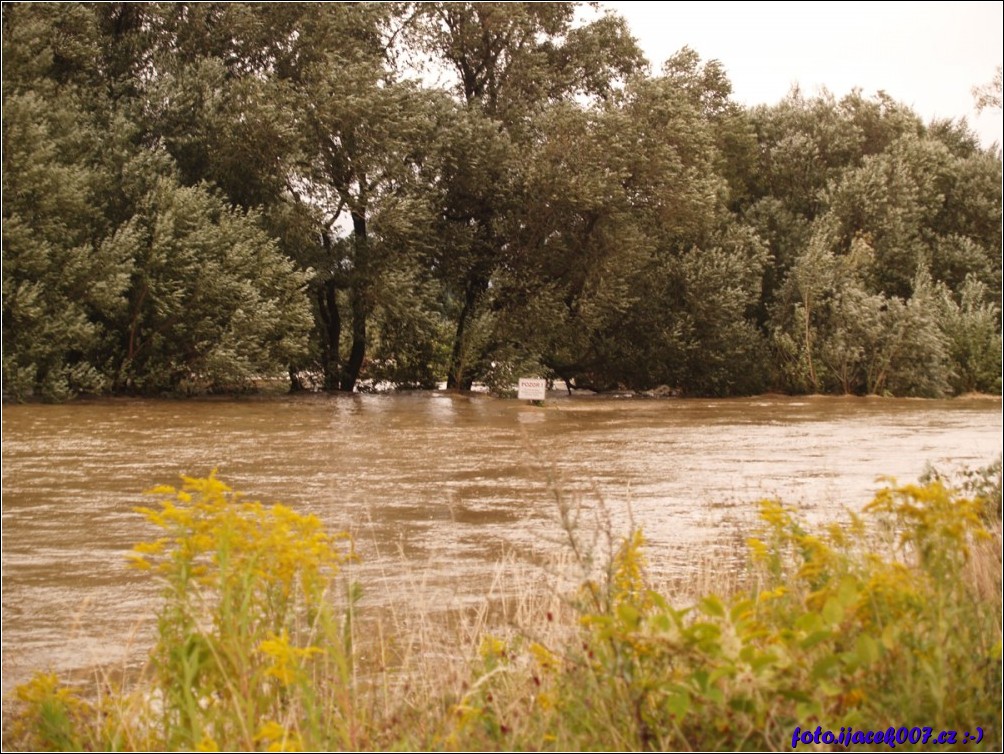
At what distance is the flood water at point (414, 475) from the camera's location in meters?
7.37

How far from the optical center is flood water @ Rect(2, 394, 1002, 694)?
24.2 ft

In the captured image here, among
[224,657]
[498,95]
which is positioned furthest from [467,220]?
[224,657]

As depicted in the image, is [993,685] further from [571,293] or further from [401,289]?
[571,293]

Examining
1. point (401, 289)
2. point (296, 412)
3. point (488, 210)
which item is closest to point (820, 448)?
point (296, 412)

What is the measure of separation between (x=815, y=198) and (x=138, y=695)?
1225 inches

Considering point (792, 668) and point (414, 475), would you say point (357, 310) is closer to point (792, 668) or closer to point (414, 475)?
point (414, 475)

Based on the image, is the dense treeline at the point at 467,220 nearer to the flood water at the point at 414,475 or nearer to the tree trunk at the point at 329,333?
the tree trunk at the point at 329,333

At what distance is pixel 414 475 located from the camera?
531 inches

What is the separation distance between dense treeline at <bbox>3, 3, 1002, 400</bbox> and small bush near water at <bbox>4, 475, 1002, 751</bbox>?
13.7m

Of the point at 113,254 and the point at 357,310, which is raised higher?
the point at 113,254

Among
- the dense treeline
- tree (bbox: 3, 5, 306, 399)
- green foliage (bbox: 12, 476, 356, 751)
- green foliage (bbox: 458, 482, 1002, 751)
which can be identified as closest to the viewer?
green foliage (bbox: 458, 482, 1002, 751)

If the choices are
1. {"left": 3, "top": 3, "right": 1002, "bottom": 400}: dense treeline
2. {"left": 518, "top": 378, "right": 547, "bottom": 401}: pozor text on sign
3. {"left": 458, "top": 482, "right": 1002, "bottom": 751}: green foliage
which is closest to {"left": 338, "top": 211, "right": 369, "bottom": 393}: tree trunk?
{"left": 3, "top": 3, "right": 1002, "bottom": 400}: dense treeline

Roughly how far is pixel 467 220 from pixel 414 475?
16.3 metres

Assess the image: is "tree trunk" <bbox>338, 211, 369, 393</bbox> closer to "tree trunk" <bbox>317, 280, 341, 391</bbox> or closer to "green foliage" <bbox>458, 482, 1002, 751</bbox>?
"tree trunk" <bbox>317, 280, 341, 391</bbox>
